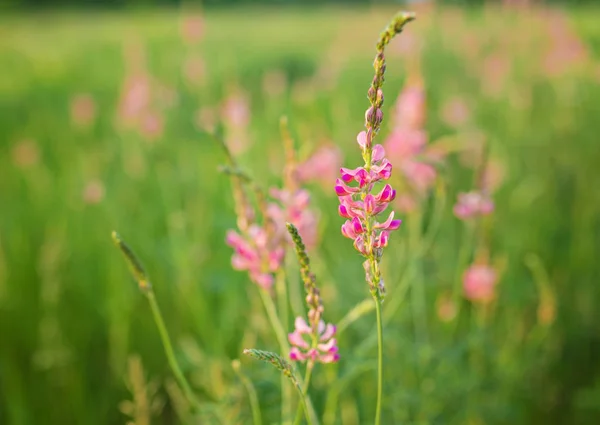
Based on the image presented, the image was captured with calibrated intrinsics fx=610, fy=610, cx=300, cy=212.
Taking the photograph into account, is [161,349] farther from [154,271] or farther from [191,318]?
[154,271]

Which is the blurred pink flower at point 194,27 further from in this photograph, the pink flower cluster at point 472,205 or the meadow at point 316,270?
the pink flower cluster at point 472,205

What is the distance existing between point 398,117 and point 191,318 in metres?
1.24

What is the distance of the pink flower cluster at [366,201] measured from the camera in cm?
79

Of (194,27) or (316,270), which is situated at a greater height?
(194,27)

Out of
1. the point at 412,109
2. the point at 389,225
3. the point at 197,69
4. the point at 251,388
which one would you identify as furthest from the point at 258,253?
the point at 197,69

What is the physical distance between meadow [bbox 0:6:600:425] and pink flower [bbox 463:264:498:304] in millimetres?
65

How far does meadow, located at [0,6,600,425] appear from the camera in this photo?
1.83 metres

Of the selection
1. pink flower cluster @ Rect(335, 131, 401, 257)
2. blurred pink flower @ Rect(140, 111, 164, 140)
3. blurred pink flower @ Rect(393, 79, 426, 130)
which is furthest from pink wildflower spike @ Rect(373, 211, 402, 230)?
blurred pink flower @ Rect(140, 111, 164, 140)

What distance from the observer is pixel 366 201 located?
2.65 ft

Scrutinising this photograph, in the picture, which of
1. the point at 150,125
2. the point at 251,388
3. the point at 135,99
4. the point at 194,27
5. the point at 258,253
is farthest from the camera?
the point at 194,27

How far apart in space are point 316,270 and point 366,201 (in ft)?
3.86

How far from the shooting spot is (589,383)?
2.39 meters

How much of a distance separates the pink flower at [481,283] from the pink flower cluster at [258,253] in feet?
3.20

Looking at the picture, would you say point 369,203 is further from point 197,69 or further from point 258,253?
point 197,69
